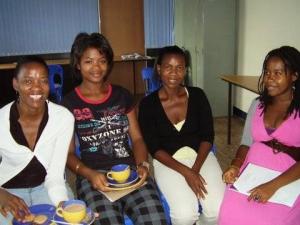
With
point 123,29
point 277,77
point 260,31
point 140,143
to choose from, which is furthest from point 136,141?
point 123,29

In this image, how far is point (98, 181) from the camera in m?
1.64

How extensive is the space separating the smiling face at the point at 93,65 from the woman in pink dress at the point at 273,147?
886 mm

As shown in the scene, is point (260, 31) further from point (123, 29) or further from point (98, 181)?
point (98, 181)

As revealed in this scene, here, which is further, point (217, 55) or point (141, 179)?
point (217, 55)

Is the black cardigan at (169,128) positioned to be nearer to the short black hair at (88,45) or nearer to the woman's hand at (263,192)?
the short black hair at (88,45)

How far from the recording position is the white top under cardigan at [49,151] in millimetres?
1638

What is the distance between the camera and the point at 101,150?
1.89 m

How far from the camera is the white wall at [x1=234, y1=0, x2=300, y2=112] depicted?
3.70 m

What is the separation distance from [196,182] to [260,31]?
3.16m

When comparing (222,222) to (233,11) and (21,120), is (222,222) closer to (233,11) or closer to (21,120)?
(21,120)

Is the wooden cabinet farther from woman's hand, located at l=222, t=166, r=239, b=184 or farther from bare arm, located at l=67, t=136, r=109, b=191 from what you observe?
woman's hand, located at l=222, t=166, r=239, b=184

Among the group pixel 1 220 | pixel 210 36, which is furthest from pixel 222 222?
pixel 210 36

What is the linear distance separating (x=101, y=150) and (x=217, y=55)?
3.33m

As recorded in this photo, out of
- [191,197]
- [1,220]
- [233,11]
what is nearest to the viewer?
[1,220]
